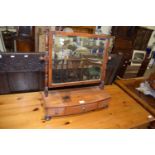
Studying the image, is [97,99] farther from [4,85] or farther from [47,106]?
[4,85]

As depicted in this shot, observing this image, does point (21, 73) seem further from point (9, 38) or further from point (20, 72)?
point (9, 38)

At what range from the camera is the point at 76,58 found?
1.22 metres

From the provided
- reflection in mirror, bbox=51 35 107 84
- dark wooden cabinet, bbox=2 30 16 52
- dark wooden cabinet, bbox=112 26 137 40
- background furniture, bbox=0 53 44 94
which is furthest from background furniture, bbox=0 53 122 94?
dark wooden cabinet, bbox=2 30 16 52

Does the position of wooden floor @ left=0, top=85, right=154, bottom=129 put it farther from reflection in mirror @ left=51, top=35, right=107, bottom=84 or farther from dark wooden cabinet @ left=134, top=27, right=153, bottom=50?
dark wooden cabinet @ left=134, top=27, right=153, bottom=50

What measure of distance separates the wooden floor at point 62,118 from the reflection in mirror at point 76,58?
31 cm

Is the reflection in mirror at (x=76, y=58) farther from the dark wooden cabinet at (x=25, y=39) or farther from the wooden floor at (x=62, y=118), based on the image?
the dark wooden cabinet at (x=25, y=39)

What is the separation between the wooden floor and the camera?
1.09 meters

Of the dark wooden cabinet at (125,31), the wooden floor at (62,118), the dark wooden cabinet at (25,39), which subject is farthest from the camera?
the dark wooden cabinet at (25,39)

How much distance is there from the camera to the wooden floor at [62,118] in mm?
1092

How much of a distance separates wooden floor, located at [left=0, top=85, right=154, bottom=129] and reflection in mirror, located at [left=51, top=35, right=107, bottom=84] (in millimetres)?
311

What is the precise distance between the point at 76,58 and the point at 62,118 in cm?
Answer: 52

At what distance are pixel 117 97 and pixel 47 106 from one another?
2.67 feet

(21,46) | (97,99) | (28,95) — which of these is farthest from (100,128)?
(21,46)

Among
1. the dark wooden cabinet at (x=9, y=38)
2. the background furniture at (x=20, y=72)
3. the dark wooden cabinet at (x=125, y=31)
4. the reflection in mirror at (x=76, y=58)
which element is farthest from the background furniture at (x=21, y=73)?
the dark wooden cabinet at (x=9, y=38)
